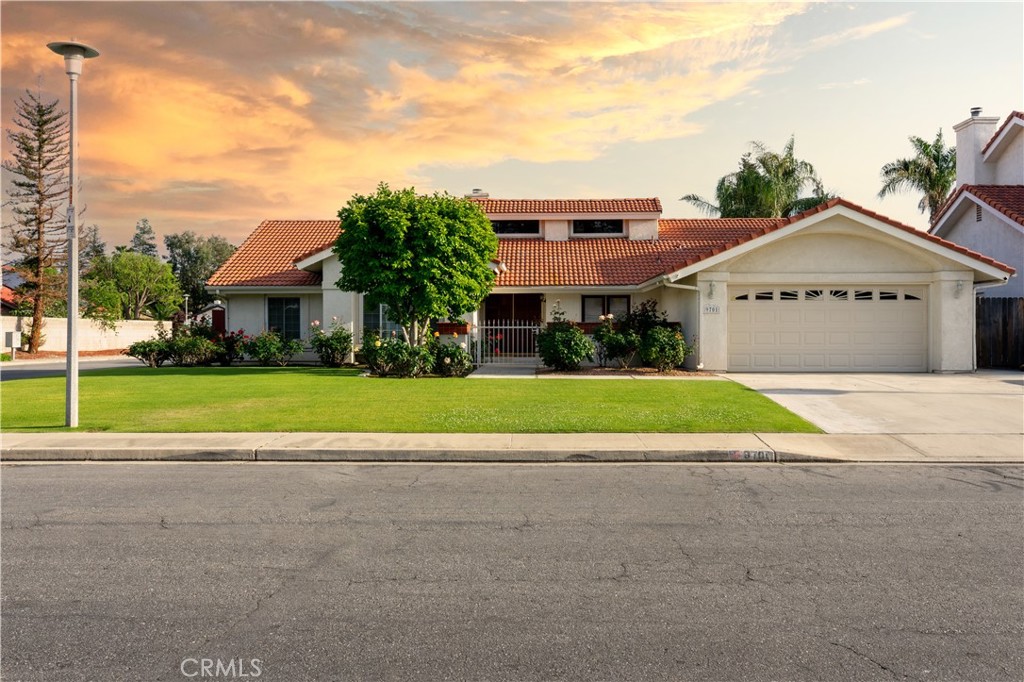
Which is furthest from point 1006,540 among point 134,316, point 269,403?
point 134,316

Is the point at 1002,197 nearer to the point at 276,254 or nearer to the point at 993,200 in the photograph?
the point at 993,200

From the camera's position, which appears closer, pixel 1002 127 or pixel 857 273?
pixel 857 273

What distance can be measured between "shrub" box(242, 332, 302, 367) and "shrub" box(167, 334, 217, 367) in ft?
4.06

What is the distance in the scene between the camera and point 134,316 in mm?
68750

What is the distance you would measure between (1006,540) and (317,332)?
2230 centimetres

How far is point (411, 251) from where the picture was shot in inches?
816

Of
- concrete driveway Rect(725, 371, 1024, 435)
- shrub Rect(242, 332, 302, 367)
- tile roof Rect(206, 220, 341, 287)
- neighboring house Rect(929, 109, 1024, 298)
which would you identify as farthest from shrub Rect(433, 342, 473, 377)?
neighboring house Rect(929, 109, 1024, 298)

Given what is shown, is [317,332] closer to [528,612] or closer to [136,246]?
[528,612]

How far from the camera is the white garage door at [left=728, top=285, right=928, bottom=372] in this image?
72.5 ft

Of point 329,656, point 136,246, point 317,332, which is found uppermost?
point 136,246

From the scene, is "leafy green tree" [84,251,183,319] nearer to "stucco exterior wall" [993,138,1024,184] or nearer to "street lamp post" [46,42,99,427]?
"street lamp post" [46,42,99,427]

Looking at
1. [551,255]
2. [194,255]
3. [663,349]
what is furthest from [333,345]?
[194,255]

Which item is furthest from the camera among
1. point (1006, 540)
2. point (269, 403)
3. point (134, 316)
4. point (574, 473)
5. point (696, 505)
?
point (134, 316)

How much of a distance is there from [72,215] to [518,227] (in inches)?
843
